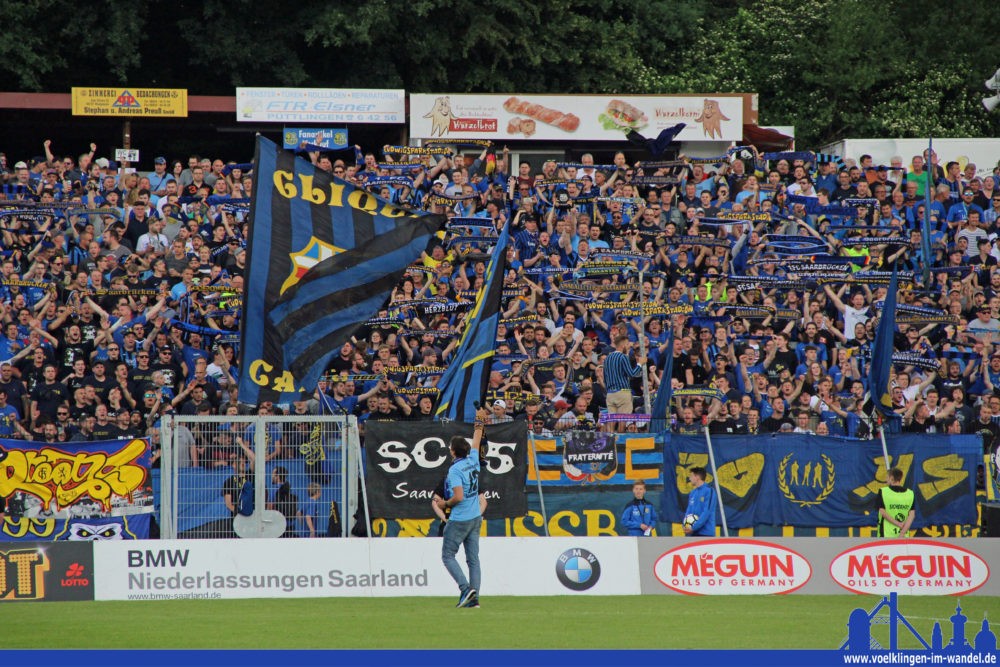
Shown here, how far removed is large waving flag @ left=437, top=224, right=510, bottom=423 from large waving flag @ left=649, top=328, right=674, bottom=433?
2.80m

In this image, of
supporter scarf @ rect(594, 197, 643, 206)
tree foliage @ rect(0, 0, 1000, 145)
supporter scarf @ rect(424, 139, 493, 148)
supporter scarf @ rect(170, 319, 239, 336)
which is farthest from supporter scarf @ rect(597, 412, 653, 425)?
tree foliage @ rect(0, 0, 1000, 145)

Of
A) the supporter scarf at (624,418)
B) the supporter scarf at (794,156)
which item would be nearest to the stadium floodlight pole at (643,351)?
the supporter scarf at (624,418)

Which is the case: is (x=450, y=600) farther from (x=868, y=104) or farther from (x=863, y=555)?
(x=868, y=104)

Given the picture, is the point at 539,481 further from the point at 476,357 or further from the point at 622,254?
the point at 622,254

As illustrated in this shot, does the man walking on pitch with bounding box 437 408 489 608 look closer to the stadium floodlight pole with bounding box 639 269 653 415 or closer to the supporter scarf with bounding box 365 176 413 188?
the stadium floodlight pole with bounding box 639 269 653 415

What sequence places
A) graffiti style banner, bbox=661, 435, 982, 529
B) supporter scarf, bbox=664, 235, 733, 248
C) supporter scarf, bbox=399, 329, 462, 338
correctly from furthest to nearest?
supporter scarf, bbox=664, 235, 733, 248, supporter scarf, bbox=399, 329, 462, 338, graffiti style banner, bbox=661, 435, 982, 529

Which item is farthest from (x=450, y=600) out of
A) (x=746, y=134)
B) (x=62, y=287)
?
(x=746, y=134)

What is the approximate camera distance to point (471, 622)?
541 inches

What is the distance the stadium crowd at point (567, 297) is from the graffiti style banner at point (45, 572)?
1840mm

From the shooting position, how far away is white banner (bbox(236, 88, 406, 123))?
32.0 metres

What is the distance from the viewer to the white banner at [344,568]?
16.3 meters

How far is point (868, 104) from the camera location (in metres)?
44.3

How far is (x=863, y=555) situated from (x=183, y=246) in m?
13.0

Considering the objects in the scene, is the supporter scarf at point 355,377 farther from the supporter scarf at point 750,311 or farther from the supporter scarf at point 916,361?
the supporter scarf at point 916,361
